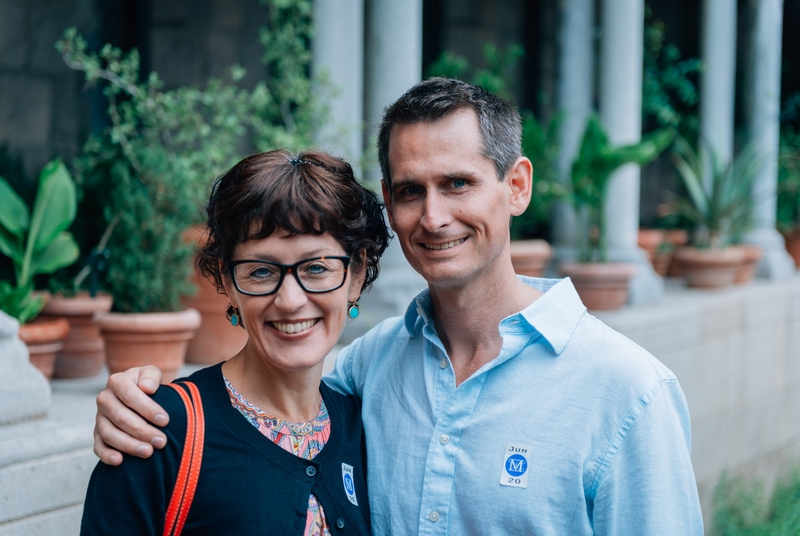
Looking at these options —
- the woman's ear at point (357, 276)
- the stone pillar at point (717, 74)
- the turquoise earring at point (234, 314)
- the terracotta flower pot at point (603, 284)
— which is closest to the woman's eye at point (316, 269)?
the woman's ear at point (357, 276)

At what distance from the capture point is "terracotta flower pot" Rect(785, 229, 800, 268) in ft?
31.2

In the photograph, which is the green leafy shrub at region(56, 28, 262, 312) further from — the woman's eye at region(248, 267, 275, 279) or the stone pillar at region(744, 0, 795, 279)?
the stone pillar at region(744, 0, 795, 279)

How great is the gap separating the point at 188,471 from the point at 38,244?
224 cm

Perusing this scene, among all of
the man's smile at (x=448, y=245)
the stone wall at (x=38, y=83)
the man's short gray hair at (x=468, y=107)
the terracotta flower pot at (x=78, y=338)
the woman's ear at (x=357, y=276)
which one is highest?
the stone wall at (x=38, y=83)

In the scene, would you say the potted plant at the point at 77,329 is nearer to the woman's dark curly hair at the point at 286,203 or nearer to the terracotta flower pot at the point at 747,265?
the woman's dark curly hair at the point at 286,203

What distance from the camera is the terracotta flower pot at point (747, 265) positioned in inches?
301

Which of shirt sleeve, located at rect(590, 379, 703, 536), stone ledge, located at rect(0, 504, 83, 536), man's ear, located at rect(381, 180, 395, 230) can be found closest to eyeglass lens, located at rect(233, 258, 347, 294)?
man's ear, located at rect(381, 180, 395, 230)

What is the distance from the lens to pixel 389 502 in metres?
2.02

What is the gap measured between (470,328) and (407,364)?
196 mm

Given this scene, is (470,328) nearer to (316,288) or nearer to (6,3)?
(316,288)

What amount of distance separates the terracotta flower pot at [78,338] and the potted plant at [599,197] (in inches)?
122

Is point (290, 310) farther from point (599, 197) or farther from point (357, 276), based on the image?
point (599, 197)

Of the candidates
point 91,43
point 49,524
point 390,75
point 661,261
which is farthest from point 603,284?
point 49,524

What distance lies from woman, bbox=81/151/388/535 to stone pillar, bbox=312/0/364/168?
2.91m
